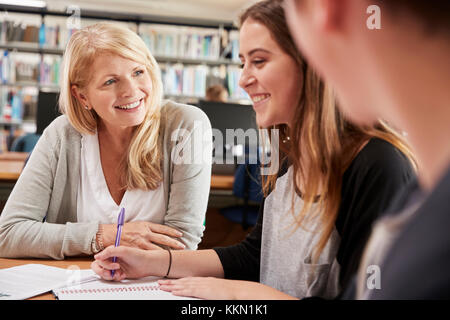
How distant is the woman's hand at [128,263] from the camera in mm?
910

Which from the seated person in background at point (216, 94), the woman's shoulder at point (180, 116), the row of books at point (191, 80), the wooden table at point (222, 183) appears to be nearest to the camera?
the woman's shoulder at point (180, 116)

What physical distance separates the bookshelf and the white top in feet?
12.1

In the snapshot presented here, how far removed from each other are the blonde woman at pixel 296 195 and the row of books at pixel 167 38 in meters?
3.93

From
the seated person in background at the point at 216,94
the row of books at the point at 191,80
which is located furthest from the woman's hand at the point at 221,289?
the row of books at the point at 191,80

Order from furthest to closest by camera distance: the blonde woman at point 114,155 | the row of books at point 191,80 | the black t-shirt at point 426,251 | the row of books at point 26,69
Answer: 1. the row of books at point 191,80
2. the row of books at point 26,69
3. the blonde woman at point 114,155
4. the black t-shirt at point 426,251

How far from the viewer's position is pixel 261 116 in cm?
95

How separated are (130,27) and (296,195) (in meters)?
4.60

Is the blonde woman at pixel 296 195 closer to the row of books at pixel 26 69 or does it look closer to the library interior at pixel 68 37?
the library interior at pixel 68 37

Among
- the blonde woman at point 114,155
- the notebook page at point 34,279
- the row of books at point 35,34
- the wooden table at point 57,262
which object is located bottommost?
the wooden table at point 57,262

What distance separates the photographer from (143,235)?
3.77ft

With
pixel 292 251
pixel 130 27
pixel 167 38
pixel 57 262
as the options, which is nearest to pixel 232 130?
pixel 57 262

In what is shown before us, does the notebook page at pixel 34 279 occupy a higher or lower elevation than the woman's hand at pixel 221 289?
lower

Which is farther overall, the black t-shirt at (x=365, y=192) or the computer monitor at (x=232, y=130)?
the computer monitor at (x=232, y=130)
